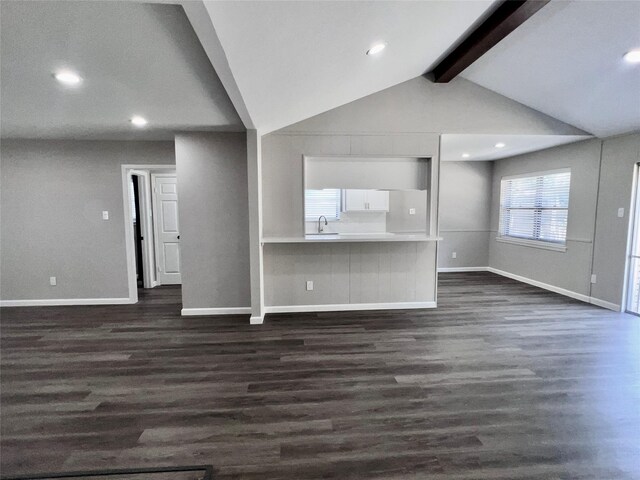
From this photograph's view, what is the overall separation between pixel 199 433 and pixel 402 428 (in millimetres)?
1291

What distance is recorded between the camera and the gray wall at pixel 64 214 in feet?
13.8

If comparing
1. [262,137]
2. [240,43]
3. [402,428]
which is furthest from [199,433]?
[262,137]

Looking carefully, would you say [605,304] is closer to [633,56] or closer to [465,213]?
[465,213]

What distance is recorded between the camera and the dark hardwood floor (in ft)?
5.60

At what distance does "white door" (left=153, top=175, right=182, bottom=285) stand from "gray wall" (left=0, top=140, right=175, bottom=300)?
4.09 feet

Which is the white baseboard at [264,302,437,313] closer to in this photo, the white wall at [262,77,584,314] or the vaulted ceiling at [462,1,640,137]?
the white wall at [262,77,584,314]

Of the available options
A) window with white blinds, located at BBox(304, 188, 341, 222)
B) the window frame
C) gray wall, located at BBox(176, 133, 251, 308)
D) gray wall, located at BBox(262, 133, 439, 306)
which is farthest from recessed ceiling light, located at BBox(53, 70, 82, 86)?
the window frame

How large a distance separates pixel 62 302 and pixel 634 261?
7.91m

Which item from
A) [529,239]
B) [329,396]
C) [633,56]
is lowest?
[329,396]

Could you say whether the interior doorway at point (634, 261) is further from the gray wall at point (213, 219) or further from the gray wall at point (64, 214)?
the gray wall at point (64, 214)

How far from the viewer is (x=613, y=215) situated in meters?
4.13

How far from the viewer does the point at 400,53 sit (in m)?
2.93

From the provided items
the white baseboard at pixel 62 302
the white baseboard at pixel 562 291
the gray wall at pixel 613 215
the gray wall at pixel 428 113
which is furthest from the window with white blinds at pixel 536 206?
the white baseboard at pixel 62 302

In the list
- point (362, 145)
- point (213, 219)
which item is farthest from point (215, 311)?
point (362, 145)
